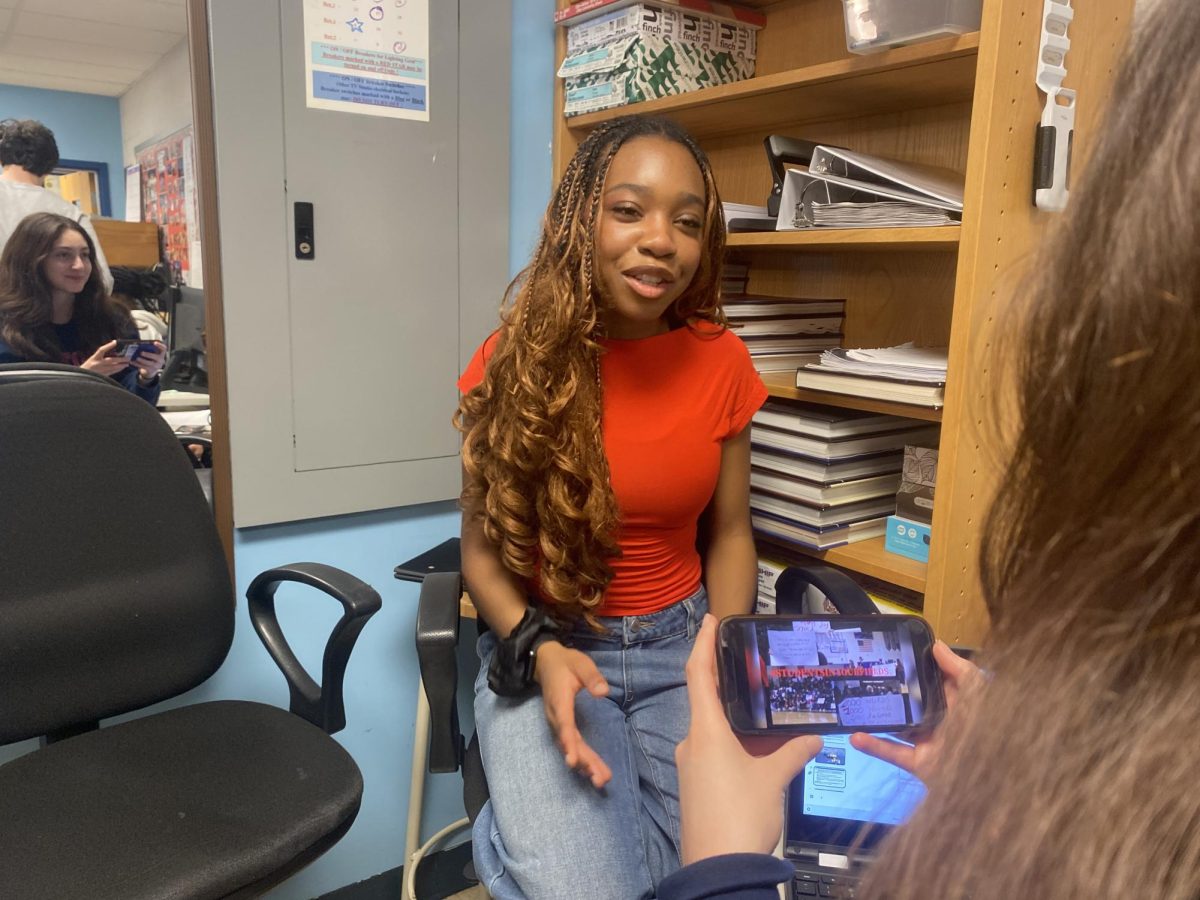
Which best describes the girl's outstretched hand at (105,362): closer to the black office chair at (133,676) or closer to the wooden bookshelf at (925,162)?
the black office chair at (133,676)

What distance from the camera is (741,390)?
4.42 ft

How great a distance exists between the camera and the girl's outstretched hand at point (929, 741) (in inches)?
17.3

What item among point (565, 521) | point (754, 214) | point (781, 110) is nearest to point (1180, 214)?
point (565, 521)

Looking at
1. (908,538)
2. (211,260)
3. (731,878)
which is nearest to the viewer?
(731,878)

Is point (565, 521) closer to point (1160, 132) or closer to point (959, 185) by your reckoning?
point (959, 185)

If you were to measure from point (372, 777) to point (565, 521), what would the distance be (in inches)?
37.2

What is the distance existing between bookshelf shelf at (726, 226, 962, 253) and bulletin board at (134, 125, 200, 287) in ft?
3.01

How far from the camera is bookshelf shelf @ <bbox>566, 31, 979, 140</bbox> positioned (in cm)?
119

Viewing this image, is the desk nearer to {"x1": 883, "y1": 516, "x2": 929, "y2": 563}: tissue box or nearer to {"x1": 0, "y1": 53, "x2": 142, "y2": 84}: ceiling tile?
{"x1": 0, "y1": 53, "x2": 142, "y2": 84}: ceiling tile

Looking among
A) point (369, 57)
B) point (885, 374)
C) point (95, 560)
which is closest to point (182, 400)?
point (95, 560)

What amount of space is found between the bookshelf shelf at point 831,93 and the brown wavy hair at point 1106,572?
90cm

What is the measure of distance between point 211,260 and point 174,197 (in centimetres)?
12

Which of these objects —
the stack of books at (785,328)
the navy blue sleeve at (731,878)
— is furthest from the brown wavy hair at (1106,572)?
the stack of books at (785,328)

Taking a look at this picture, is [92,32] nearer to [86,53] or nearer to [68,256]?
[86,53]
